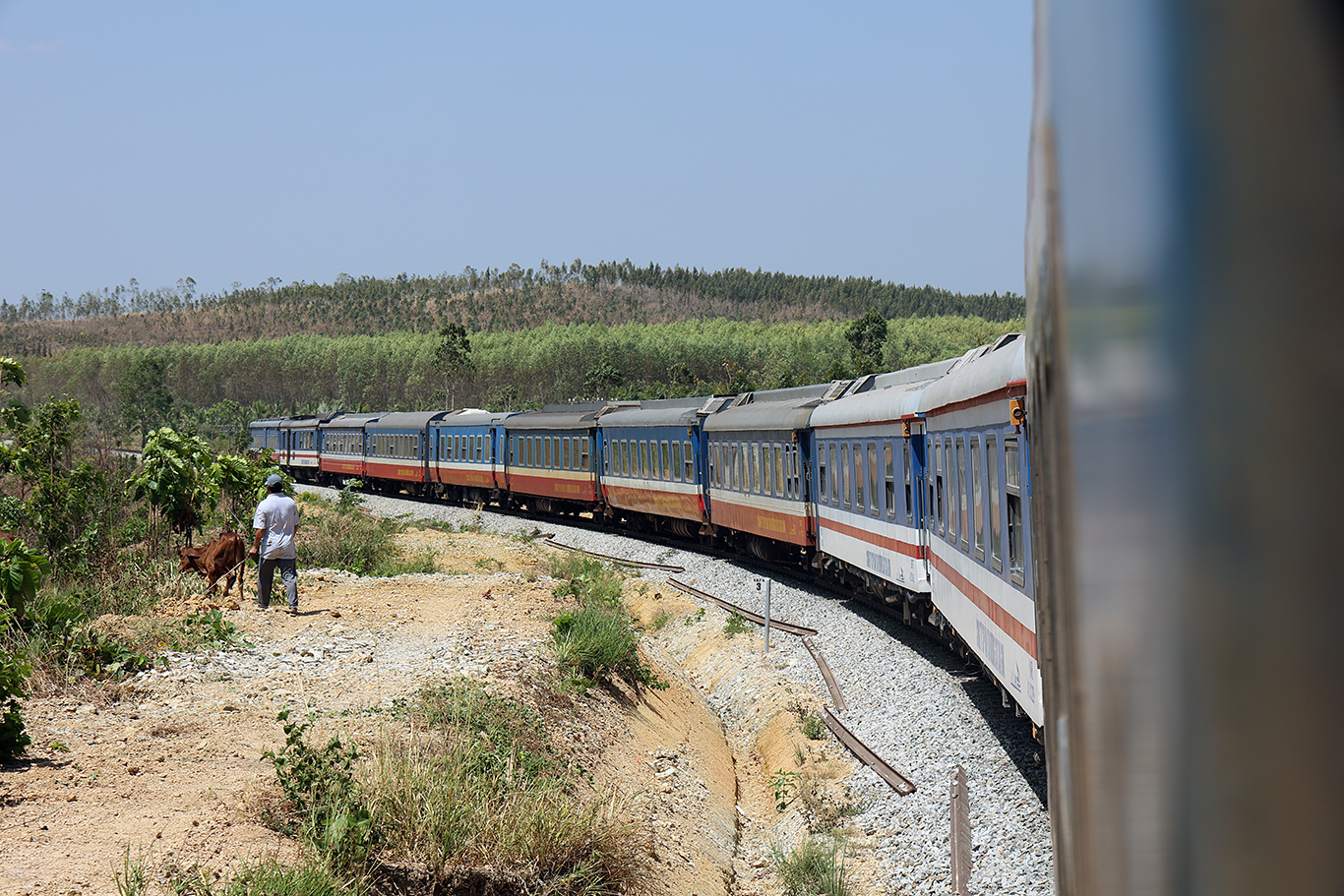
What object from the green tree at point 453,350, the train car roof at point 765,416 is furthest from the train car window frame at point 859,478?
the green tree at point 453,350

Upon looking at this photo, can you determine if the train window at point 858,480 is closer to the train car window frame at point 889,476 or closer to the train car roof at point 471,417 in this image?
the train car window frame at point 889,476

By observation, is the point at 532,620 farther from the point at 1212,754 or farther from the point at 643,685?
the point at 1212,754

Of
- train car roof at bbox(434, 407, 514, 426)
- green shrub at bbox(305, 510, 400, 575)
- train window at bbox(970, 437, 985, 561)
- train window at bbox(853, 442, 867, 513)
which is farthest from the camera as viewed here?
train car roof at bbox(434, 407, 514, 426)

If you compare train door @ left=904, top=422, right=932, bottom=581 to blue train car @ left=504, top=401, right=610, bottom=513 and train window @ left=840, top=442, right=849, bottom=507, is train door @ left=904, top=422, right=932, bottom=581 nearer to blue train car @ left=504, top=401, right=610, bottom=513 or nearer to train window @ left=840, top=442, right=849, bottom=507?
train window @ left=840, top=442, right=849, bottom=507

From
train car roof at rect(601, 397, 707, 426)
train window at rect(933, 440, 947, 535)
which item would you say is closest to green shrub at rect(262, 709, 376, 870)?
train window at rect(933, 440, 947, 535)

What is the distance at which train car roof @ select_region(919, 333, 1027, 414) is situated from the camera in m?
7.50

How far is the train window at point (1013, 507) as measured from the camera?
754cm

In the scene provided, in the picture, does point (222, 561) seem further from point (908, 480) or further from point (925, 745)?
point (925, 745)

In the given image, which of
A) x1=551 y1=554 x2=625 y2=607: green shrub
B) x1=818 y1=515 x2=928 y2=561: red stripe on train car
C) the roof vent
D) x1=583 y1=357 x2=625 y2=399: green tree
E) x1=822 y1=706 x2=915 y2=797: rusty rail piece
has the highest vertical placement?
x1=583 y1=357 x2=625 y2=399: green tree

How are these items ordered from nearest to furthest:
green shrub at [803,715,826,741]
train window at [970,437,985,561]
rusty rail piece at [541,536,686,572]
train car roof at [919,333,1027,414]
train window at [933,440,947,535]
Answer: train car roof at [919,333,1027,414] < train window at [970,437,985,561] < train window at [933,440,947,535] < green shrub at [803,715,826,741] < rusty rail piece at [541,536,686,572]

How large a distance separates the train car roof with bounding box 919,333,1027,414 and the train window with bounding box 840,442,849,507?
3805mm

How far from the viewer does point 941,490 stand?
11.4 m

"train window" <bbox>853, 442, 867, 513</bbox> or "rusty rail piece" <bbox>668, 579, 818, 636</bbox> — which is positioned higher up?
"train window" <bbox>853, 442, 867, 513</bbox>

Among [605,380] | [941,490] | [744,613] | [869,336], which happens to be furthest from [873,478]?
[869,336]
